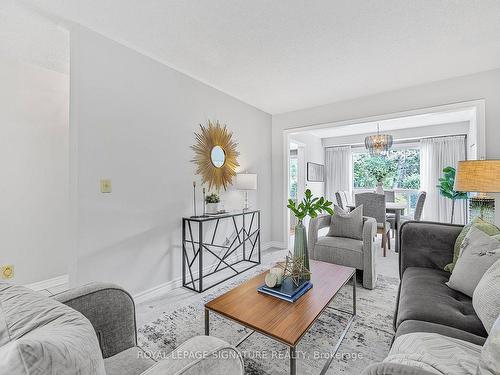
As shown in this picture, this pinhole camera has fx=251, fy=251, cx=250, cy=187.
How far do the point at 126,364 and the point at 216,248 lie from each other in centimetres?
232

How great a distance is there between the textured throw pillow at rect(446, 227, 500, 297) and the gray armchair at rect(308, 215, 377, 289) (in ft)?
3.39

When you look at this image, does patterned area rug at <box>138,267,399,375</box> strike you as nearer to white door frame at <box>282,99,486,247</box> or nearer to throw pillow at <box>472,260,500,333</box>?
throw pillow at <box>472,260,500,333</box>

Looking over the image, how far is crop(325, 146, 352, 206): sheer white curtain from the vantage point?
21.3ft

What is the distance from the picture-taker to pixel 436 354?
0.92m

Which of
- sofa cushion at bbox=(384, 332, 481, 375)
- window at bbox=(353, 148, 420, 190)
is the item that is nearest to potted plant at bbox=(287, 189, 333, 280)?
sofa cushion at bbox=(384, 332, 481, 375)

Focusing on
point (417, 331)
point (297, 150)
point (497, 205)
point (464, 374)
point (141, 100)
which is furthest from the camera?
point (297, 150)

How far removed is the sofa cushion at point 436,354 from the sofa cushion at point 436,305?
0.80 feet

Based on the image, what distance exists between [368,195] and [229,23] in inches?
124

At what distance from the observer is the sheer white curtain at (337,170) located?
6480 millimetres

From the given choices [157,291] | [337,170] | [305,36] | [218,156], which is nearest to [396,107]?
[305,36]

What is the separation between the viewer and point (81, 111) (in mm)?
2059

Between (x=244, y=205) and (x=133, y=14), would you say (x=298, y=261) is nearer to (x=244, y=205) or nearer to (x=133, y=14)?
(x=244, y=205)

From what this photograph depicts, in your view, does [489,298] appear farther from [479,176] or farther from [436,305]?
[479,176]

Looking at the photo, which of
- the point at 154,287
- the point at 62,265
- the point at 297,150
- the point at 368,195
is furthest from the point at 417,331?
the point at 297,150
